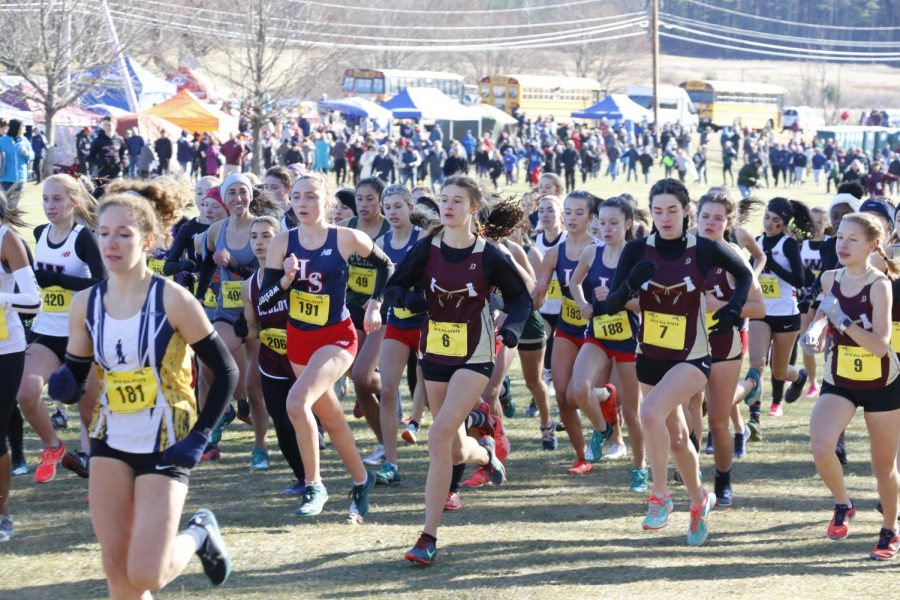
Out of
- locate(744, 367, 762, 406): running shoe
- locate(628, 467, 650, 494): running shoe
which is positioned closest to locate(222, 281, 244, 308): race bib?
locate(628, 467, 650, 494): running shoe

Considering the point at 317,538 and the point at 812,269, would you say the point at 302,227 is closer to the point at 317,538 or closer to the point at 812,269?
the point at 317,538

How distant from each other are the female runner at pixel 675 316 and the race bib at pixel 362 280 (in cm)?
249

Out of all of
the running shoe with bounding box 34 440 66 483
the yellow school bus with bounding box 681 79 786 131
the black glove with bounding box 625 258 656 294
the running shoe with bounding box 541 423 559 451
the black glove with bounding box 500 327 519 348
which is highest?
the yellow school bus with bounding box 681 79 786 131

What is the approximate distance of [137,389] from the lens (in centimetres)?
443

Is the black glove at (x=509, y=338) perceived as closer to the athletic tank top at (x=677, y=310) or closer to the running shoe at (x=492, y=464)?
the athletic tank top at (x=677, y=310)

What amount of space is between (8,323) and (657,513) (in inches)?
141

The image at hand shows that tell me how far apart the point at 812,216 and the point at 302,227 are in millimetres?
4964

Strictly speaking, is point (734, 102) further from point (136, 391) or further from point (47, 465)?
point (136, 391)

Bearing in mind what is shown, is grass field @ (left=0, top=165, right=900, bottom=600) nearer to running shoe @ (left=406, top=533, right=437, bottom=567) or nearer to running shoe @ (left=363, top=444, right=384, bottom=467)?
running shoe @ (left=406, top=533, right=437, bottom=567)

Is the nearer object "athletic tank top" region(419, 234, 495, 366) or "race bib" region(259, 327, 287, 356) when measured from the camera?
"athletic tank top" region(419, 234, 495, 366)

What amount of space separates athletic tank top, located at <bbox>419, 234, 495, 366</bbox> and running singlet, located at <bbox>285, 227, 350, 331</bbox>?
2.42 ft

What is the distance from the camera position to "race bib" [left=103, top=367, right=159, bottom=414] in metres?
4.42

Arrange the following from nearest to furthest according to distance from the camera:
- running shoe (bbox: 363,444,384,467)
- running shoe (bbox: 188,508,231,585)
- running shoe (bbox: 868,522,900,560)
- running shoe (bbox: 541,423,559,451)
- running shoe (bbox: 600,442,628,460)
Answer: running shoe (bbox: 188,508,231,585)
running shoe (bbox: 868,522,900,560)
running shoe (bbox: 363,444,384,467)
running shoe (bbox: 600,442,628,460)
running shoe (bbox: 541,423,559,451)

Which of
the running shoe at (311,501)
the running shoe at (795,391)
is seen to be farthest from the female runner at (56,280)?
the running shoe at (795,391)
